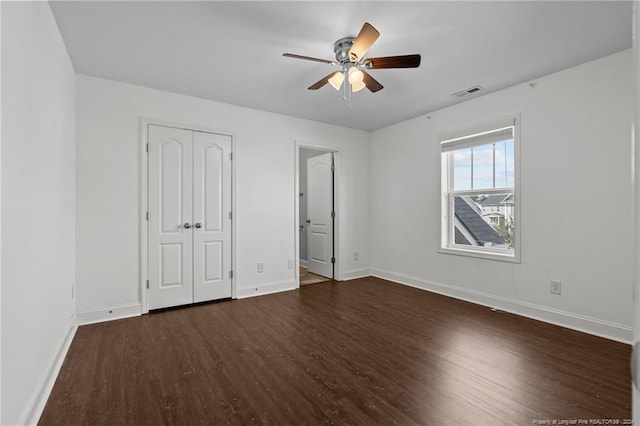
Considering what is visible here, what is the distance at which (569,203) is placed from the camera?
3.15 meters

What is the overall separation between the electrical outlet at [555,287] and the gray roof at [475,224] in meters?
0.69

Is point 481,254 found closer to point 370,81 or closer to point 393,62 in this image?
point 370,81

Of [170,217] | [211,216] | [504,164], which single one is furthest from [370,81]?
[170,217]

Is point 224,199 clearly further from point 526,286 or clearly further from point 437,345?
point 526,286

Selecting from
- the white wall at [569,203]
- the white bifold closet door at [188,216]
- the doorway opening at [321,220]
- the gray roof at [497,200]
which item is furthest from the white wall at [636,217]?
the doorway opening at [321,220]

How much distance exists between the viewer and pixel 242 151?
4.28 meters

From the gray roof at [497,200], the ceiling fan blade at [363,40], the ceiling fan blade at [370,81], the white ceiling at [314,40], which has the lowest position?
the gray roof at [497,200]

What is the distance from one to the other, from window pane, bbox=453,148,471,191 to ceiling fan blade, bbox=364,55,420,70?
7.26ft

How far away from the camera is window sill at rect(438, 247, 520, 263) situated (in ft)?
Answer: 11.9

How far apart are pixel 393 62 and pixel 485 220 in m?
2.59

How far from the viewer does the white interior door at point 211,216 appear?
394 centimetres

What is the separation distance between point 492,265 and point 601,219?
1.17m

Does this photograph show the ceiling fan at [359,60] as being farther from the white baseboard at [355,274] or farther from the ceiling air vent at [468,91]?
the white baseboard at [355,274]

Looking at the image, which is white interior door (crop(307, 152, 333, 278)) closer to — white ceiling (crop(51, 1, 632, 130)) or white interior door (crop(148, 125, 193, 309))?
white ceiling (crop(51, 1, 632, 130))
